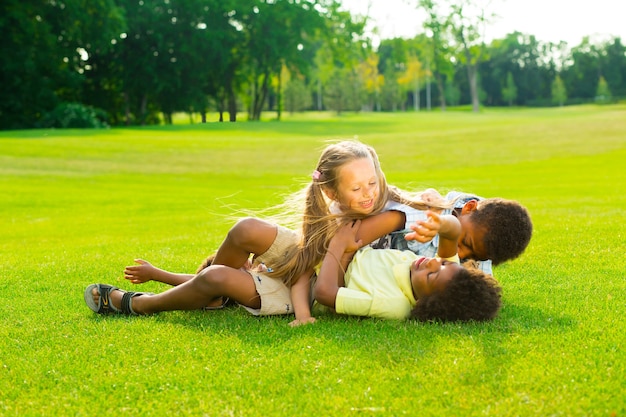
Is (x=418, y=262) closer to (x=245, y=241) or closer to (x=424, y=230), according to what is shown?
(x=424, y=230)

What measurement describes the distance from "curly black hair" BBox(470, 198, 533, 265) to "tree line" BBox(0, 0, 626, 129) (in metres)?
3.18

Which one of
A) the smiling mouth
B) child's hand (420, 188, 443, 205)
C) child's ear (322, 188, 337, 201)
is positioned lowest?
the smiling mouth

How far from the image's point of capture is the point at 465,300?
4.36 m

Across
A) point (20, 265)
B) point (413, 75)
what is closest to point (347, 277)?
point (20, 265)

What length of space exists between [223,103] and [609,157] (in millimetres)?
19675

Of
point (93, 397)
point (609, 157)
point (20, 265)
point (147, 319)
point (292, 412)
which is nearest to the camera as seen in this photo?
point (292, 412)

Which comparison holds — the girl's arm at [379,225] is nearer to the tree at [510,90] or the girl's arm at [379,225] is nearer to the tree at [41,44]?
the tree at [41,44]

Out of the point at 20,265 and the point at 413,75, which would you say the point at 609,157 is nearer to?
the point at 20,265

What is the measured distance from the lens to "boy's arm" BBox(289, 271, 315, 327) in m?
4.62

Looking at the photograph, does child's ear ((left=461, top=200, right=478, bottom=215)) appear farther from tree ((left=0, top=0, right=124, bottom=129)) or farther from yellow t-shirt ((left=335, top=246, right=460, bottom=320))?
tree ((left=0, top=0, right=124, bottom=129))

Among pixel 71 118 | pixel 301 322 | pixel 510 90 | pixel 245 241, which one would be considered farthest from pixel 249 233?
pixel 510 90

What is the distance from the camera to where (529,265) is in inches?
256

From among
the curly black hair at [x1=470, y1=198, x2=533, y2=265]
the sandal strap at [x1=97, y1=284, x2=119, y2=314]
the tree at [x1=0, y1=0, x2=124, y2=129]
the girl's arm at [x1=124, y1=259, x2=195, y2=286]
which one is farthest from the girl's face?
the tree at [x1=0, y1=0, x2=124, y2=129]

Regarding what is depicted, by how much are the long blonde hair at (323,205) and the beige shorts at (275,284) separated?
0.17 ft
